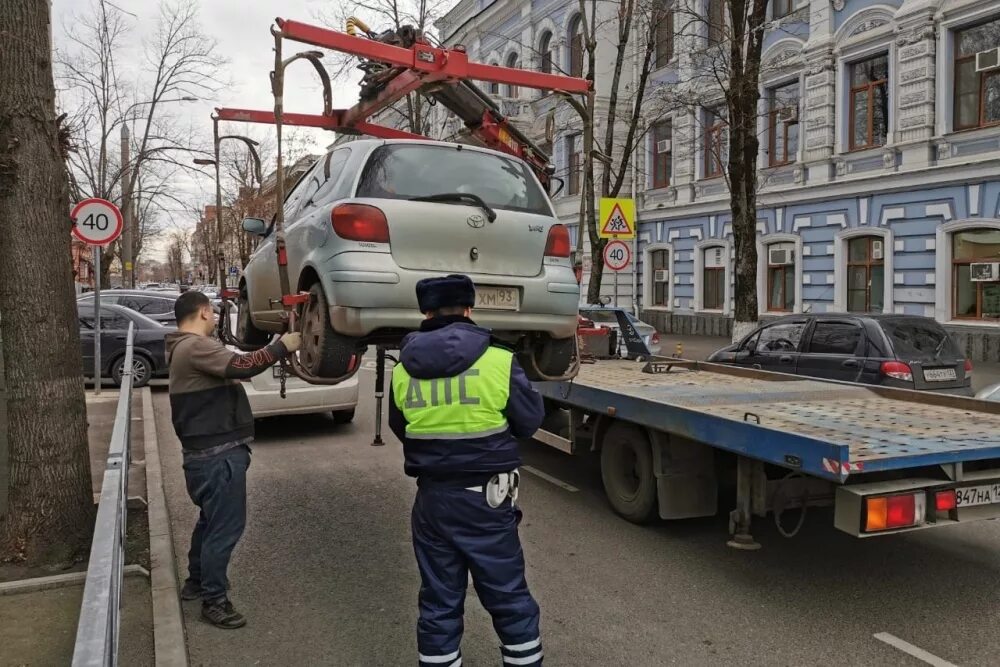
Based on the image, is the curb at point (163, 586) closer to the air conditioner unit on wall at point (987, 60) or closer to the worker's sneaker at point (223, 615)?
the worker's sneaker at point (223, 615)

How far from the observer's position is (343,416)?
10117 millimetres

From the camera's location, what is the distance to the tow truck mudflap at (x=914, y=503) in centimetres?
390

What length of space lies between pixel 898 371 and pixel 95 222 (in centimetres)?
1080

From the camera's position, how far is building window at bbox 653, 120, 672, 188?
1018 inches

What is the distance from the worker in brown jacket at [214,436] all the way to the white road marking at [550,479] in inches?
131

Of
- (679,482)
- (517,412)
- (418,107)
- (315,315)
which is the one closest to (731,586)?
(679,482)

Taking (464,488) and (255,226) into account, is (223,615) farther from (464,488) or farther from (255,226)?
(255,226)

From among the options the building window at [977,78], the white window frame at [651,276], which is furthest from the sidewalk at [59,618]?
the white window frame at [651,276]

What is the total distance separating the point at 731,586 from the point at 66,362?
407cm

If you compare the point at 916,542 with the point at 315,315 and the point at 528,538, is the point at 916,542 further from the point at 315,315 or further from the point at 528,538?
the point at 315,315

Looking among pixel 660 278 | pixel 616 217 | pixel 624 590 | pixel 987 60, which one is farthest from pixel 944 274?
pixel 624 590

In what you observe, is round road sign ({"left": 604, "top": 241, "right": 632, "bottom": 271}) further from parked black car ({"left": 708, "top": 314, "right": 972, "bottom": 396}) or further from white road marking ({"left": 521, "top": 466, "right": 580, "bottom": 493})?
white road marking ({"left": 521, "top": 466, "right": 580, "bottom": 493})

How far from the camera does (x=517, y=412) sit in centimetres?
325

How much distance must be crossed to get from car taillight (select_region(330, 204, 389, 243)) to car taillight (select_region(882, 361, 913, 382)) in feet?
20.5
